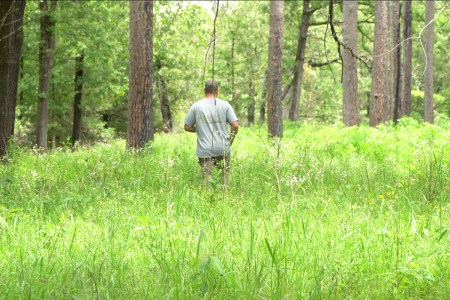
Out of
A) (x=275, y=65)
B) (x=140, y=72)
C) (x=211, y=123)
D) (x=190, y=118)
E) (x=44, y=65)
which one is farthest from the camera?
(x=44, y=65)

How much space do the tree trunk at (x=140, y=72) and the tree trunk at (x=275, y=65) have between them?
14.1ft

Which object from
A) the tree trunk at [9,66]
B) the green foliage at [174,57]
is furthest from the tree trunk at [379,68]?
the tree trunk at [9,66]

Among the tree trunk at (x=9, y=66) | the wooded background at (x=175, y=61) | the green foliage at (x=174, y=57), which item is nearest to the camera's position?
the tree trunk at (x=9, y=66)

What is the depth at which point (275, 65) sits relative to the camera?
16.4 meters

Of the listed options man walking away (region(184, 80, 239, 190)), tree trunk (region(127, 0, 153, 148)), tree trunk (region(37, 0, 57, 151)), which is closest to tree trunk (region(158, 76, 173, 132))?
tree trunk (region(37, 0, 57, 151))

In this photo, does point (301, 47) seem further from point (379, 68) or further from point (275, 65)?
point (275, 65)

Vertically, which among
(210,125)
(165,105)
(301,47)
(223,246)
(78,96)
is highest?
(301,47)

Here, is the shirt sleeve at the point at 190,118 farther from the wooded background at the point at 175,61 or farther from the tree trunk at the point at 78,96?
the tree trunk at the point at 78,96

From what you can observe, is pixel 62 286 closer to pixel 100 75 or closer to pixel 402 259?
pixel 402 259

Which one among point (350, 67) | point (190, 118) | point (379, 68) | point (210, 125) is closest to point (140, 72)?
point (190, 118)

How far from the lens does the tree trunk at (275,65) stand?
622 inches

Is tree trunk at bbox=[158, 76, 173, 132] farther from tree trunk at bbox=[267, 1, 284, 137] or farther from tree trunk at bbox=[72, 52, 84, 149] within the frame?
tree trunk at bbox=[267, 1, 284, 137]

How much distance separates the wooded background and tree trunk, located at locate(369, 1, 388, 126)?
0.04 m

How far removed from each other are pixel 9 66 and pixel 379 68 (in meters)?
11.9
